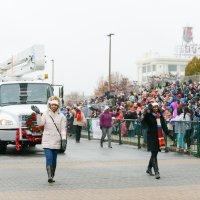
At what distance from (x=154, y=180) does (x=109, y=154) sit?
773cm

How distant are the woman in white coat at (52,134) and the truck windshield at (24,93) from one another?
8.05 m

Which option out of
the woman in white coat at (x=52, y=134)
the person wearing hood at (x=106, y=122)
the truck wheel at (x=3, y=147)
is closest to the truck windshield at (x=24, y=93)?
the truck wheel at (x=3, y=147)

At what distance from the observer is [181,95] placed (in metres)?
35.4

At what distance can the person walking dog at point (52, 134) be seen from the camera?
13688 millimetres

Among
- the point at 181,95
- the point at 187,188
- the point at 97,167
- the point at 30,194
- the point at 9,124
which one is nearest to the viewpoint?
the point at 30,194

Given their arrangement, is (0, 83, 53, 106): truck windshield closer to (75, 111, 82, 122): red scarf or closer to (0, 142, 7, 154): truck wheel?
(0, 142, 7, 154): truck wheel

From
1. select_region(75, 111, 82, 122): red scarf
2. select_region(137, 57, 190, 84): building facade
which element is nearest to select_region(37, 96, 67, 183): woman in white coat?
select_region(75, 111, 82, 122): red scarf

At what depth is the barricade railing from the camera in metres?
20.5

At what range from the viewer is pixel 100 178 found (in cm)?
1462

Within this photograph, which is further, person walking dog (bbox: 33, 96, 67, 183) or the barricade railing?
the barricade railing

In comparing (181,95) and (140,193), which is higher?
(181,95)

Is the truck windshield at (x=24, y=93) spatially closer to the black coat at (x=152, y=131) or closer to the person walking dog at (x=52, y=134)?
the black coat at (x=152, y=131)

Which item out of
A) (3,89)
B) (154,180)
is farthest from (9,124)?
(154,180)

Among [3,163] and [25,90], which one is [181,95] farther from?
[3,163]
